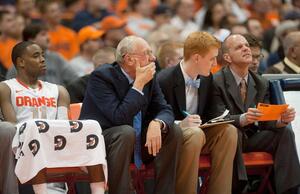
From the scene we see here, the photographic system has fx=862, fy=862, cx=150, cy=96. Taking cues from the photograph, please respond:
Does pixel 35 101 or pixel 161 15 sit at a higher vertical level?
pixel 35 101

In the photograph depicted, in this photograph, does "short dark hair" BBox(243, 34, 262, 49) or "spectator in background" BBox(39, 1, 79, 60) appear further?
"spectator in background" BBox(39, 1, 79, 60)

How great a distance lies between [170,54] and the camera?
965cm

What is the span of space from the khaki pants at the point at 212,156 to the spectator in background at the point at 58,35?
5421 mm

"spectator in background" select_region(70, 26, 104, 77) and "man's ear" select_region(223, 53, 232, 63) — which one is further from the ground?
"man's ear" select_region(223, 53, 232, 63)

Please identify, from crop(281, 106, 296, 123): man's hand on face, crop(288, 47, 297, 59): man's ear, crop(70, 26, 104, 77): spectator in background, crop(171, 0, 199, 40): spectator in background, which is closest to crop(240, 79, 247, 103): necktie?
crop(281, 106, 296, 123): man's hand on face

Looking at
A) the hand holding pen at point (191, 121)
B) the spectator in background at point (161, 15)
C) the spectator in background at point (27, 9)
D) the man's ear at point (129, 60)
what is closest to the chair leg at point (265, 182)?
the hand holding pen at point (191, 121)

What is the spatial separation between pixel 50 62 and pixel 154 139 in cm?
341

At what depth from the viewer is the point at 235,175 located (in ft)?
25.7

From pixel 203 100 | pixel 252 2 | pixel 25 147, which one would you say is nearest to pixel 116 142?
pixel 25 147

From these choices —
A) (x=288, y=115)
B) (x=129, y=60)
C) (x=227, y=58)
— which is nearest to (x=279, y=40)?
(x=227, y=58)

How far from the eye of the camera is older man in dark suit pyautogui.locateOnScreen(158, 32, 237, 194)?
24.3ft

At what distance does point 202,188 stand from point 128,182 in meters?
0.99

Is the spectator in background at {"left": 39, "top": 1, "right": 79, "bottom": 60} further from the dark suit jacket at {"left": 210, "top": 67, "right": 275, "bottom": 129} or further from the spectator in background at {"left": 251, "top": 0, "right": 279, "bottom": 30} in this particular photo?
the dark suit jacket at {"left": 210, "top": 67, "right": 275, "bottom": 129}

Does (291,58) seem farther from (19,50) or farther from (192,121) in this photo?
(19,50)
